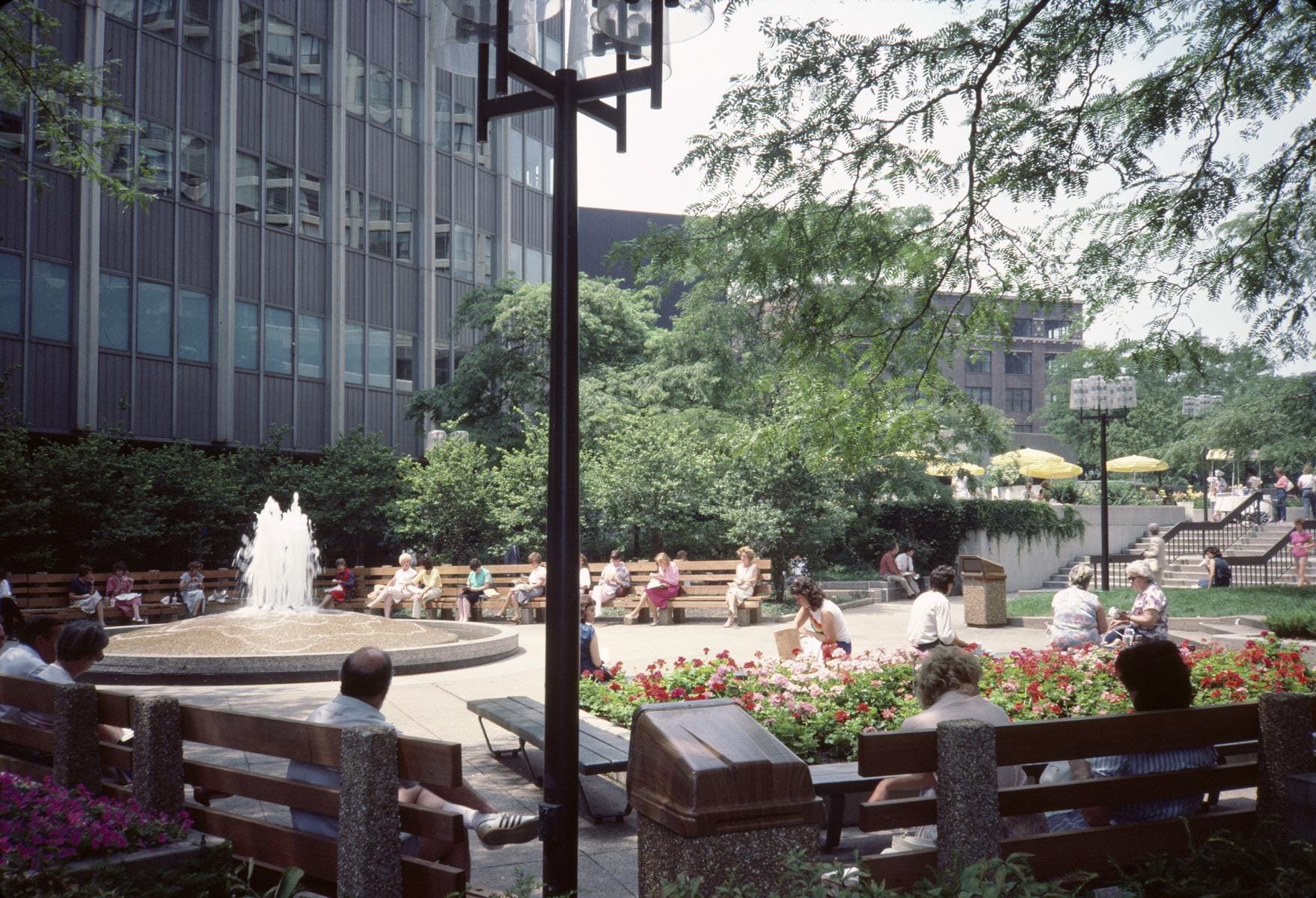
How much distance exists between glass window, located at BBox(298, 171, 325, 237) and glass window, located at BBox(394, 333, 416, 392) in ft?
13.4

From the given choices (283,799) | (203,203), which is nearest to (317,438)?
(203,203)

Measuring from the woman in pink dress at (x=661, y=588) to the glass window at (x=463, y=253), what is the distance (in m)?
16.9

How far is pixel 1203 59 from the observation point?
8.88 meters

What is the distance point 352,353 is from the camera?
32094mm

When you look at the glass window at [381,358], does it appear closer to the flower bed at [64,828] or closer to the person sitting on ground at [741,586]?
the person sitting on ground at [741,586]

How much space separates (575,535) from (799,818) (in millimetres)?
1364

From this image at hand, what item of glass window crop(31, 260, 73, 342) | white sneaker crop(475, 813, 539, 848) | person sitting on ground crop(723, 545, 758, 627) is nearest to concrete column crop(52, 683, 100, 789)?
white sneaker crop(475, 813, 539, 848)

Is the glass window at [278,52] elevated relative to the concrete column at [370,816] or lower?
elevated

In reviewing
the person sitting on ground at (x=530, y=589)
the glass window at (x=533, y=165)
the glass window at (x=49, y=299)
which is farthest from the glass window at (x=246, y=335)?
the glass window at (x=533, y=165)

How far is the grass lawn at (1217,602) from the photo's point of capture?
20.5 meters

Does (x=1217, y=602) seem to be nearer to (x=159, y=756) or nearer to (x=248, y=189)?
(x=159, y=756)

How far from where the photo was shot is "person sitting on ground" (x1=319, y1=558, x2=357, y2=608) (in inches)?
926

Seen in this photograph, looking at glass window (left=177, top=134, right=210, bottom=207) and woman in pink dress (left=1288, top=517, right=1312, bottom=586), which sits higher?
glass window (left=177, top=134, right=210, bottom=207)

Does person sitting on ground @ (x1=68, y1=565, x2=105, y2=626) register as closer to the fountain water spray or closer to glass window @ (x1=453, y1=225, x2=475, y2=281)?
the fountain water spray
